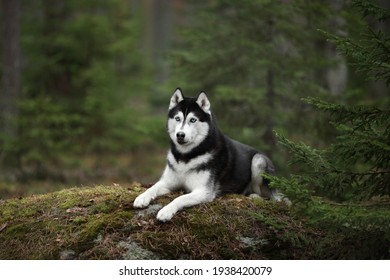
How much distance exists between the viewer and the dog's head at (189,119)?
18.9ft

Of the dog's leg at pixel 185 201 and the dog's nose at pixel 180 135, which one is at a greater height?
the dog's nose at pixel 180 135

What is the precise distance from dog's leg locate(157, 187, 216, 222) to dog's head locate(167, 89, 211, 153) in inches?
25.1

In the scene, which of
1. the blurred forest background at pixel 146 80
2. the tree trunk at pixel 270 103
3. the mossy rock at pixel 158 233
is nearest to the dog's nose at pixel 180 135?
the mossy rock at pixel 158 233

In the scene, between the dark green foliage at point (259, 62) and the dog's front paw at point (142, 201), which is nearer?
the dog's front paw at point (142, 201)

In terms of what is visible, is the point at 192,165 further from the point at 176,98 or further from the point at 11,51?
the point at 11,51

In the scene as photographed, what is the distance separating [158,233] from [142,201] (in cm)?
53

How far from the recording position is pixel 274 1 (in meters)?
9.27

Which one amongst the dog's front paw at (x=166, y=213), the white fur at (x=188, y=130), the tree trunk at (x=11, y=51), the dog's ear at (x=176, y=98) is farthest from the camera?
the tree trunk at (x=11, y=51)

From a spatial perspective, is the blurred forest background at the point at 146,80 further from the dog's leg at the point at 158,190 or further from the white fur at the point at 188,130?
the dog's leg at the point at 158,190

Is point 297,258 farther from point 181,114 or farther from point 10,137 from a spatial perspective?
point 10,137

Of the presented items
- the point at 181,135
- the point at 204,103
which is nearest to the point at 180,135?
the point at 181,135

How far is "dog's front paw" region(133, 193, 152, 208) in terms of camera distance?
5.36 metres

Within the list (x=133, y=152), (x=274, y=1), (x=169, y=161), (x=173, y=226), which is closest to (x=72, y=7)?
(x=133, y=152)

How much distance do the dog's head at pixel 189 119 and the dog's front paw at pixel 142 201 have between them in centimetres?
83
